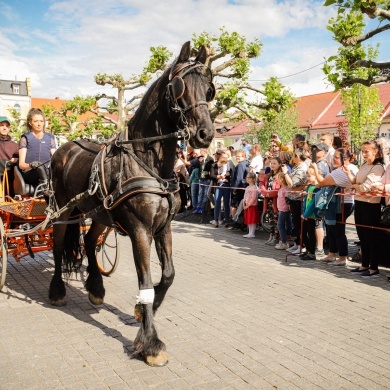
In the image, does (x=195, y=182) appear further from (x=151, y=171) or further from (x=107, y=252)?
(x=151, y=171)

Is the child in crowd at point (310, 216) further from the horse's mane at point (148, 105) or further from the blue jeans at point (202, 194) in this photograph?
the blue jeans at point (202, 194)

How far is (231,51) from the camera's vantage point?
18.8 metres

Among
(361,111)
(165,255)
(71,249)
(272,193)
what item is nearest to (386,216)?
(272,193)

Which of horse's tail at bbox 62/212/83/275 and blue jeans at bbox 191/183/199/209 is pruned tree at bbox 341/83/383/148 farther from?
horse's tail at bbox 62/212/83/275

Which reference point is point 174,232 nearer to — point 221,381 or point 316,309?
point 316,309

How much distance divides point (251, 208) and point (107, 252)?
13.1 feet

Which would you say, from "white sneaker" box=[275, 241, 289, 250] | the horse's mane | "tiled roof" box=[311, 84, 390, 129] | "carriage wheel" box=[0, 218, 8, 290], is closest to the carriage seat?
"carriage wheel" box=[0, 218, 8, 290]

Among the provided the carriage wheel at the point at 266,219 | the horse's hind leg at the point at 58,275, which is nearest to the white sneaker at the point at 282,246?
the carriage wheel at the point at 266,219

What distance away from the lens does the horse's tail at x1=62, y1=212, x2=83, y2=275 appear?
17.9 feet

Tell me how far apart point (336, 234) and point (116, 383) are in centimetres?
495

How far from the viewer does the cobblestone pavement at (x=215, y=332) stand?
338 cm

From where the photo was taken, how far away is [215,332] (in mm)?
4262

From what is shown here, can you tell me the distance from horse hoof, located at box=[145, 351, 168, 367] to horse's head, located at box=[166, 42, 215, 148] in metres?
1.79

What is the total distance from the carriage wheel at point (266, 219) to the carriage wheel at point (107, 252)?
12.7 feet
